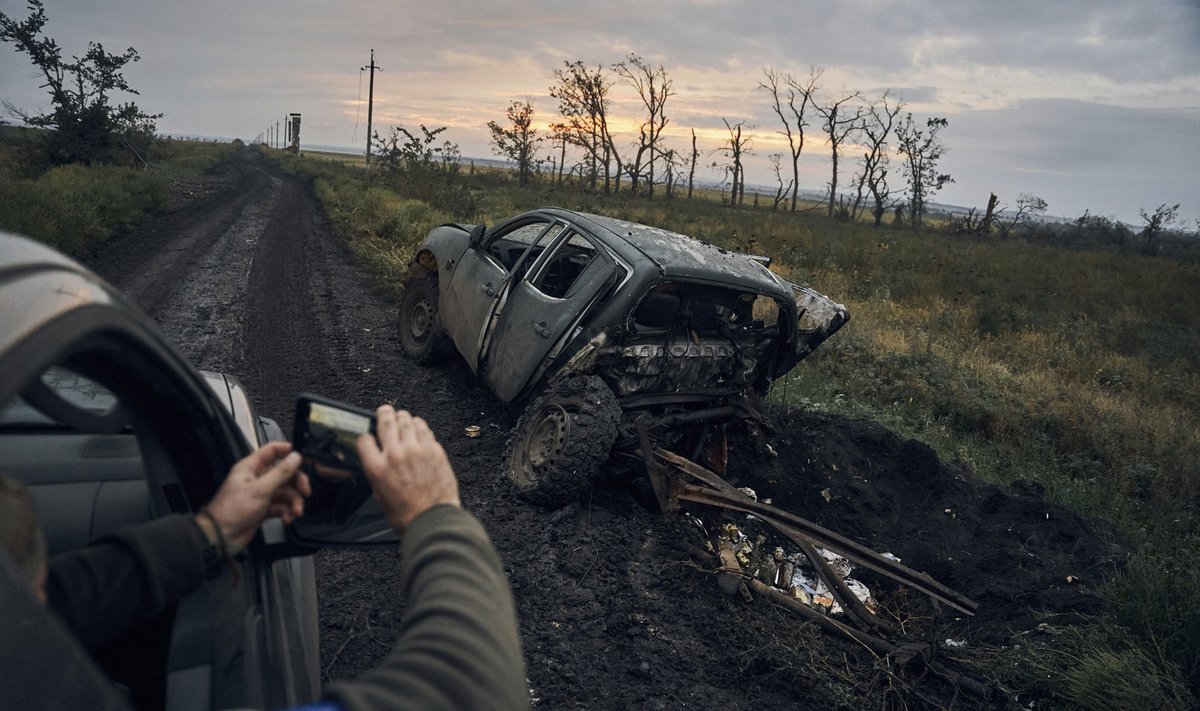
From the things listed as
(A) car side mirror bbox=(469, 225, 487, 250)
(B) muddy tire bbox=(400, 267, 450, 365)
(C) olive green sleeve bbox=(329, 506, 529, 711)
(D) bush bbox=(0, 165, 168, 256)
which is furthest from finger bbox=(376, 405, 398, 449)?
(D) bush bbox=(0, 165, 168, 256)

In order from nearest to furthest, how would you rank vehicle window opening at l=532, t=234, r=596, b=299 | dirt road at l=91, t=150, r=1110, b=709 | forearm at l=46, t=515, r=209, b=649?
forearm at l=46, t=515, r=209, b=649
dirt road at l=91, t=150, r=1110, b=709
vehicle window opening at l=532, t=234, r=596, b=299

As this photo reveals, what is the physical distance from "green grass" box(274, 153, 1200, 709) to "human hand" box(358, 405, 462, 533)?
338 cm

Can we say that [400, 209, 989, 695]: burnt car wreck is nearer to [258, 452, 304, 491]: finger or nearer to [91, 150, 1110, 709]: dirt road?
[91, 150, 1110, 709]: dirt road

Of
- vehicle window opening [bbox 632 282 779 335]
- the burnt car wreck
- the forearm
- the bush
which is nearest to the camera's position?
the forearm

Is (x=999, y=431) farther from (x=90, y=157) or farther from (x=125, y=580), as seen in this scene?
(x=90, y=157)

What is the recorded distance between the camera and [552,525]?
14.3ft

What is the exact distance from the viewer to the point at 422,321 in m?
7.14

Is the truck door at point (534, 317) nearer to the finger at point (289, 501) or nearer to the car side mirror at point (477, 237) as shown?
the car side mirror at point (477, 237)

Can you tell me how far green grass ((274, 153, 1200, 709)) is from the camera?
3561mm

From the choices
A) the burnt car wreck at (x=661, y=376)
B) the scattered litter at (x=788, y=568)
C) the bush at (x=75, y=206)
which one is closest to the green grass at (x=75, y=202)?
the bush at (x=75, y=206)

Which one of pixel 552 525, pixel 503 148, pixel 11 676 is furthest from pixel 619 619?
pixel 503 148

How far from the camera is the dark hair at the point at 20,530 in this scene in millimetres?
993

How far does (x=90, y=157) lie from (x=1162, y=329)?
89.9 feet

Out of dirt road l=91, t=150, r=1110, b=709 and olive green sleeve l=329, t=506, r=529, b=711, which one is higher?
olive green sleeve l=329, t=506, r=529, b=711
